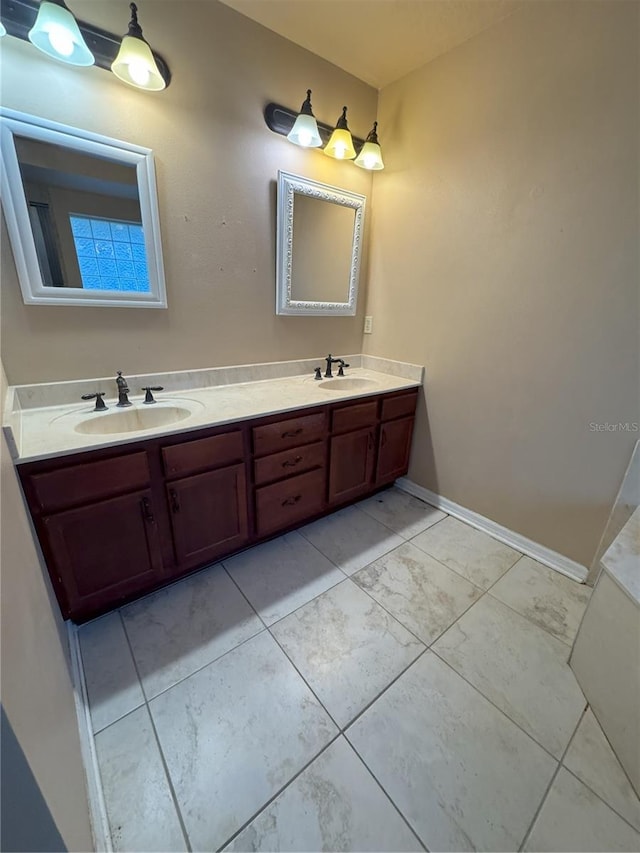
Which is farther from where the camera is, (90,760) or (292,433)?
(292,433)

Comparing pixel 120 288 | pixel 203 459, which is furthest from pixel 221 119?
pixel 203 459

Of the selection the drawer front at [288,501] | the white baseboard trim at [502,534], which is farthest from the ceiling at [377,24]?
the white baseboard trim at [502,534]

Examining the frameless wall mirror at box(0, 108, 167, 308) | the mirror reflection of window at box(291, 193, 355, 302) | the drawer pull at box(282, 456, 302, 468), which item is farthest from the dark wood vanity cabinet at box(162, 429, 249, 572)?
the mirror reflection of window at box(291, 193, 355, 302)

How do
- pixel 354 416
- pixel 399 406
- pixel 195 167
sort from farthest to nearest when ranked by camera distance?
pixel 399 406 → pixel 354 416 → pixel 195 167

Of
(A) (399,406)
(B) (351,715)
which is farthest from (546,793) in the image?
(A) (399,406)

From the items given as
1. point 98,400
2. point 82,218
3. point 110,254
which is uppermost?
point 82,218

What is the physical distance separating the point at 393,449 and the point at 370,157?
1.75 m

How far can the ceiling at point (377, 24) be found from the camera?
1.53m

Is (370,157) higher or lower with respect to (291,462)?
higher

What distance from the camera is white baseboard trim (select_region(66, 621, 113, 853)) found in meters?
0.88

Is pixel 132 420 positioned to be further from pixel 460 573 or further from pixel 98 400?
pixel 460 573

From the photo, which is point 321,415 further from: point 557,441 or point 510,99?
point 510,99

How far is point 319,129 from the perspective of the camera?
6.27 feet

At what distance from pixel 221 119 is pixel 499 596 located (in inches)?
103
